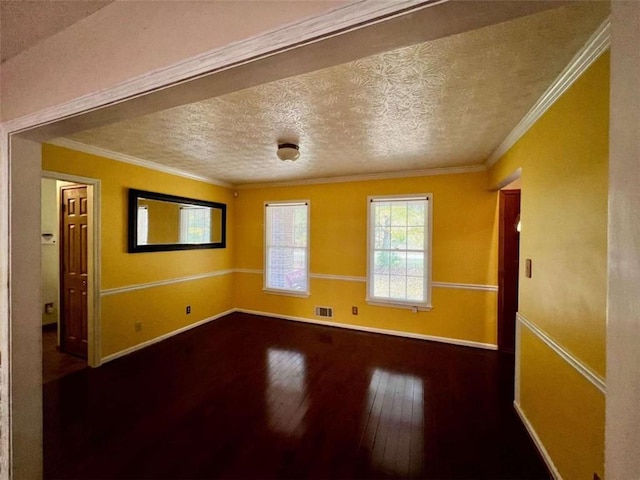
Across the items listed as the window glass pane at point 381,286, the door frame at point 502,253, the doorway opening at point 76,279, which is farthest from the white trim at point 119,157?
the door frame at point 502,253

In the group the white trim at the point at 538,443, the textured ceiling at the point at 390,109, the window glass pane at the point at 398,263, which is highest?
the textured ceiling at the point at 390,109

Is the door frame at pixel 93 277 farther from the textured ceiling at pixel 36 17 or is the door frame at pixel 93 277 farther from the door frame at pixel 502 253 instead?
the door frame at pixel 502 253

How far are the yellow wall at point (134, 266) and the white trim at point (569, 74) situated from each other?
4.07 meters

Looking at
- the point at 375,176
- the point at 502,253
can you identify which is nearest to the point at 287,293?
the point at 375,176

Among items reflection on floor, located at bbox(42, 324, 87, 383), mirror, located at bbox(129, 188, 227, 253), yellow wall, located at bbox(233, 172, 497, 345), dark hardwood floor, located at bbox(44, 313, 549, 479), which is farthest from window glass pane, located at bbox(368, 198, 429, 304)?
reflection on floor, located at bbox(42, 324, 87, 383)

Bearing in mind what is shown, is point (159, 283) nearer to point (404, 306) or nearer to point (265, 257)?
point (265, 257)

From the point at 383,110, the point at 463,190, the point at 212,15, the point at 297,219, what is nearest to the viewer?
the point at 212,15

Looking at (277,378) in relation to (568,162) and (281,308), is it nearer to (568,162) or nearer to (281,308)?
(281,308)

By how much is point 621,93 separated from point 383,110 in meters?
1.63

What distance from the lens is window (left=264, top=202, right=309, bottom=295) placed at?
14.9 feet

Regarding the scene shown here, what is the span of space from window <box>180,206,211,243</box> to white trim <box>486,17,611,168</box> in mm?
4131

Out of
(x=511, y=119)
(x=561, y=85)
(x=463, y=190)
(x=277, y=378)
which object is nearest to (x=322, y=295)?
(x=277, y=378)

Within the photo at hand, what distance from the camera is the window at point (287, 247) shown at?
4543mm

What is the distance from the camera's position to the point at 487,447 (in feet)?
6.07
